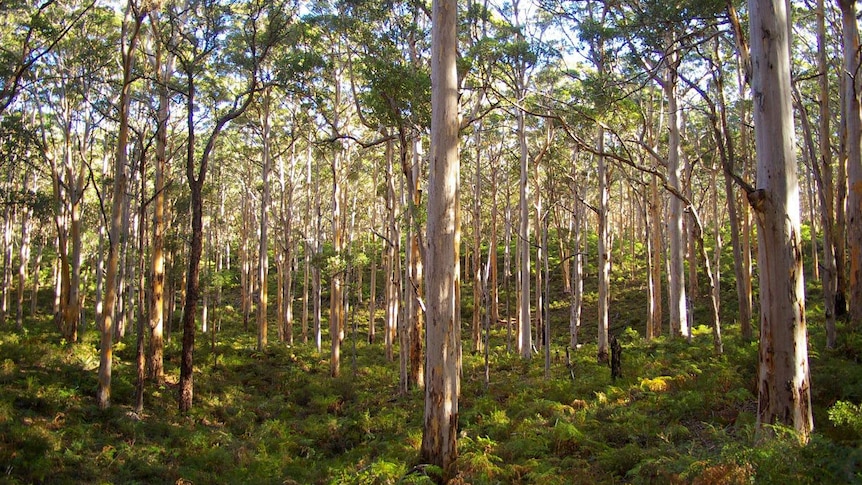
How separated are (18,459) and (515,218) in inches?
1155

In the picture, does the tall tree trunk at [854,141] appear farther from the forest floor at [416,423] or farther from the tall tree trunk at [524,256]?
the tall tree trunk at [524,256]

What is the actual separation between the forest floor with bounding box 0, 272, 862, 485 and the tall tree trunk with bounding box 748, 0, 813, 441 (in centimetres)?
47

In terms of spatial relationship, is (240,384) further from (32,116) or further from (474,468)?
(32,116)

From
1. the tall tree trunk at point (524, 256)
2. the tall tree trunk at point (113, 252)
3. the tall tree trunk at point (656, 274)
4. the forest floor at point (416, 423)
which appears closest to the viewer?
the forest floor at point (416, 423)

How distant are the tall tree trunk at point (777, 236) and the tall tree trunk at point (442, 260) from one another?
3389 mm

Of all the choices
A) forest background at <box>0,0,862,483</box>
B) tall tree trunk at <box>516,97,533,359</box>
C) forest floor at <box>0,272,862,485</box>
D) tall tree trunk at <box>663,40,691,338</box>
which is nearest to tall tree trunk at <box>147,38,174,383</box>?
forest background at <box>0,0,862,483</box>

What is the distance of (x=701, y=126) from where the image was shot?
23.2 m

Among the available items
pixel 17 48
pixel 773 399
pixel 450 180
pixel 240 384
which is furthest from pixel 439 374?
pixel 17 48

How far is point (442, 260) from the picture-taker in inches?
276

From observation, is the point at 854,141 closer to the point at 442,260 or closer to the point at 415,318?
the point at 442,260

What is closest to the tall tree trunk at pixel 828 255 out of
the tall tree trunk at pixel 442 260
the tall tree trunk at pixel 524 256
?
the tall tree trunk at pixel 442 260

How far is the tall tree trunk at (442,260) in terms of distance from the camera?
22.2 feet

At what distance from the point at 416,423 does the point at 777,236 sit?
7577mm

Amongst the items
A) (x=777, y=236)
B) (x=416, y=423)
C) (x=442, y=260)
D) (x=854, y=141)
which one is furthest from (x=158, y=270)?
(x=854, y=141)
